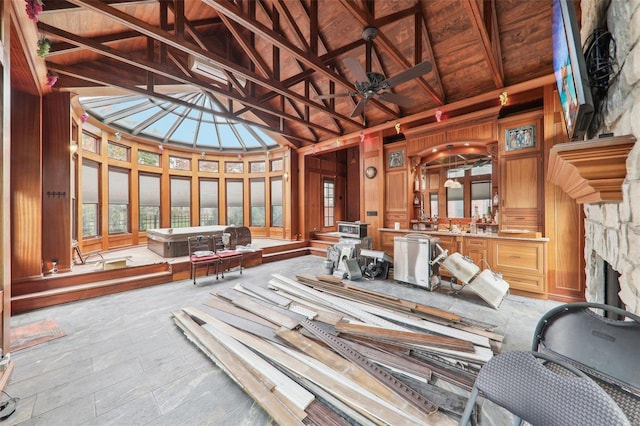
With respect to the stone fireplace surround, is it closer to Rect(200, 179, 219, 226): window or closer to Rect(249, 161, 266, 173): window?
Rect(249, 161, 266, 173): window

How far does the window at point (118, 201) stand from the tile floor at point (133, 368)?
3796 millimetres

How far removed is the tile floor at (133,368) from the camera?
174cm

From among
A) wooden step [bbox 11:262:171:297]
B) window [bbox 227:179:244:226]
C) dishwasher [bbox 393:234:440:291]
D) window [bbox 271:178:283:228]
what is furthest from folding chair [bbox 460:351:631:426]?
window [bbox 227:179:244:226]

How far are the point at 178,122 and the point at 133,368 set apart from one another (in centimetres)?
787

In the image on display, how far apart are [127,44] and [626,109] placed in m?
6.65

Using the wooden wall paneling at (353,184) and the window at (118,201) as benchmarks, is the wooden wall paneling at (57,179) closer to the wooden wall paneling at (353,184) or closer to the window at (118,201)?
the window at (118,201)

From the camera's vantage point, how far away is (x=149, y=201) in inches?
300

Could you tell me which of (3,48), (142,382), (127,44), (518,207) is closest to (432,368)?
(142,382)

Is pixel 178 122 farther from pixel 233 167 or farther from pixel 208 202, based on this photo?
pixel 208 202

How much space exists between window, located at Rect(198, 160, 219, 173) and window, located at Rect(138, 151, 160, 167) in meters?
1.31

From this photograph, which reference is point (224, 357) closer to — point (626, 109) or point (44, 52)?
point (626, 109)

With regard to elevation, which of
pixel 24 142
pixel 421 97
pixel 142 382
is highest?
pixel 421 97

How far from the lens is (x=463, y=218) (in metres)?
5.58

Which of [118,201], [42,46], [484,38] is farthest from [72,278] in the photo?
[484,38]
